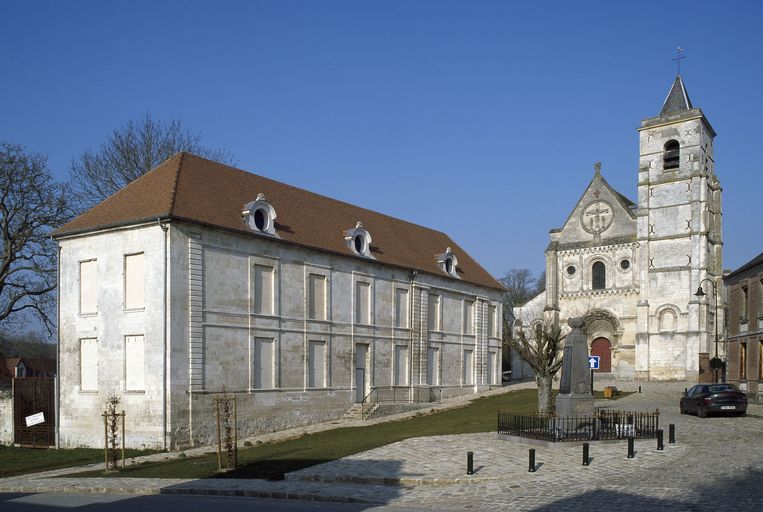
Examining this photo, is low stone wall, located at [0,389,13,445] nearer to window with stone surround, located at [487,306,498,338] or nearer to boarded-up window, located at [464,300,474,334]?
boarded-up window, located at [464,300,474,334]

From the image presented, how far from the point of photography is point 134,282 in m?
26.2

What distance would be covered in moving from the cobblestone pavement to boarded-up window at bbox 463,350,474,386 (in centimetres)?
2120

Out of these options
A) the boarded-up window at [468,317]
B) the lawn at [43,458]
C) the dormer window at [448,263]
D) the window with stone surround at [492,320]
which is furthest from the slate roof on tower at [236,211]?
the lawn at [43,458]

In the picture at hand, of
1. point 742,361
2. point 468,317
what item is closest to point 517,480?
point 742,361

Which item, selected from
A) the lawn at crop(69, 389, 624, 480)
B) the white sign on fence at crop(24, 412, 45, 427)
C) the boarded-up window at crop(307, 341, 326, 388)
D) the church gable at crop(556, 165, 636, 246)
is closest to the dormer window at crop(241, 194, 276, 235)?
the boarded-up window at crop(307, 341, 326, 388)

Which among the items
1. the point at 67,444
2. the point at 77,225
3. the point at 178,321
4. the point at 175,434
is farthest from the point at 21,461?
the point at 77,225

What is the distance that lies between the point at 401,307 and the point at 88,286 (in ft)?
50.8

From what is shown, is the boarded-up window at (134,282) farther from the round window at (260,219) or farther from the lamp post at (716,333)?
the lamp post at (716,333)

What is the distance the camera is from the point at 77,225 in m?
27.7

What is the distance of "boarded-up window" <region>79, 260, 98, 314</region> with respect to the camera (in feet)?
89.9

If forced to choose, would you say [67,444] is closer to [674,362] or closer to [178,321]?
[178,321]

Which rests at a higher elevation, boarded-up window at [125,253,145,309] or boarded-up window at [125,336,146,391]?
boarded-up window at [125,253,145,309]

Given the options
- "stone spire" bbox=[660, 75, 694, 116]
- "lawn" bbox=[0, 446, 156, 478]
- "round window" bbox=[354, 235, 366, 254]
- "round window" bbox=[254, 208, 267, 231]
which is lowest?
"lawn" bbox=[0, 446, 156, 478]

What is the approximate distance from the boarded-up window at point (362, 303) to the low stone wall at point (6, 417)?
1478cm
